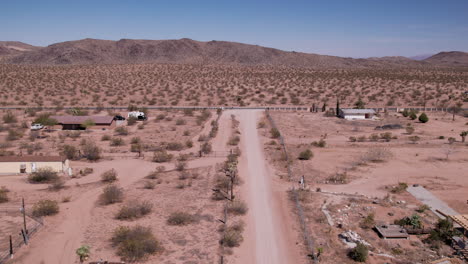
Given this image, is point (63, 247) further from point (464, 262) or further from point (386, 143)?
point (386, 143)

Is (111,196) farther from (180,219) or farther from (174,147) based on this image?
(174,147)

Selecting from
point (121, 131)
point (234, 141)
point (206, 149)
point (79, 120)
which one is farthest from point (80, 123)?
point (234, 141)

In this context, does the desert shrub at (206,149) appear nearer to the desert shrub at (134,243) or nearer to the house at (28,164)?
the house at (28,164)

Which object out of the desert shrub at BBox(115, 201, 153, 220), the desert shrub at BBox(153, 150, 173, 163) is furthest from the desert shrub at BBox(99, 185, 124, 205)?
the desert shrub at BBox(153, 150, 173, 163)

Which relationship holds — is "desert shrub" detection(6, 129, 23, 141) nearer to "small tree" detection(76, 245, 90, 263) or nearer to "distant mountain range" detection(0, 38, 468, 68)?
"small tree" detection(76, 245, 90, 263)

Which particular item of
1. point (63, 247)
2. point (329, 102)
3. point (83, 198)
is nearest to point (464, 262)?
point (63, 247)

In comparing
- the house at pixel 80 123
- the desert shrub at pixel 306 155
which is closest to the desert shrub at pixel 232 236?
the desert shrub at pixel 306 155
